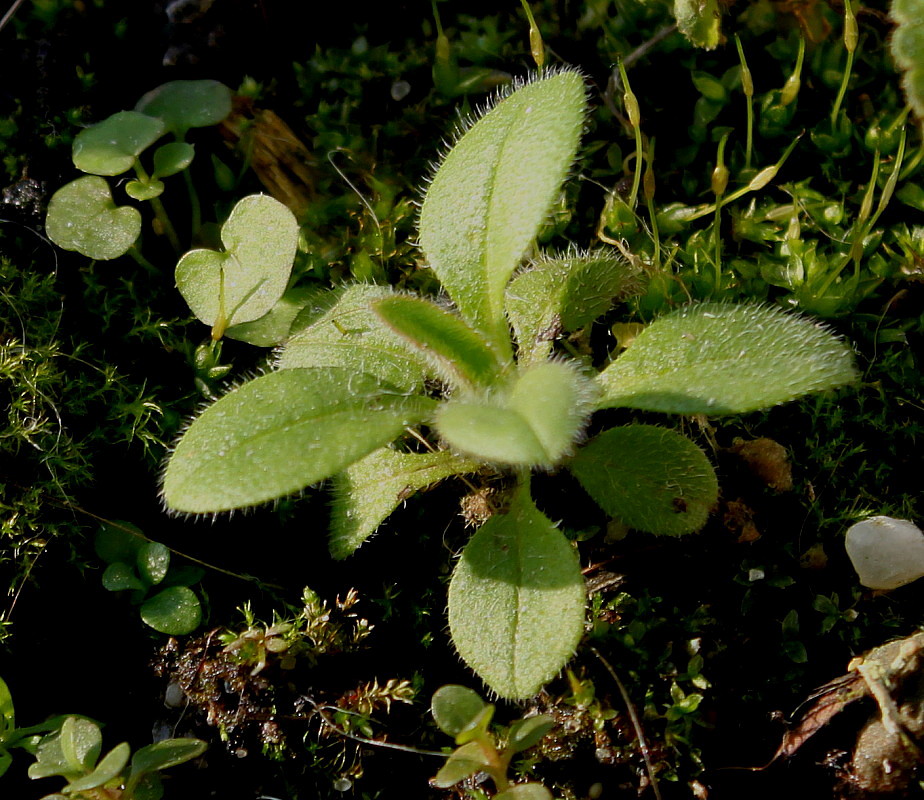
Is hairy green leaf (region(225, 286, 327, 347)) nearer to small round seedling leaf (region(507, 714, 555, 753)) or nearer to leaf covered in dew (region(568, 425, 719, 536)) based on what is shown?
leaf covered in dew (region(568, 425, 719, 536))

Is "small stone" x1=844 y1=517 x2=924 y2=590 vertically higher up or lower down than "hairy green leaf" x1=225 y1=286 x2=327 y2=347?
lower down

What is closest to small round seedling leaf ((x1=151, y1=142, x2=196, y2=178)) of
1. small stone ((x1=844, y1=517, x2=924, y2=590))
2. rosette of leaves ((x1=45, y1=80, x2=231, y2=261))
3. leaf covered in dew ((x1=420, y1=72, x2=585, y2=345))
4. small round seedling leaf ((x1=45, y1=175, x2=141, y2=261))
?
rosette of leaves ((x1=45, y1=80, x2=231, y2=261))

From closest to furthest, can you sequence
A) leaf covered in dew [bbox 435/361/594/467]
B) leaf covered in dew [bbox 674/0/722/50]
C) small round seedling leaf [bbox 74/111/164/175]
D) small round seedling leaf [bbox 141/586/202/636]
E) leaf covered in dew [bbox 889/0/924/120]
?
Result: leaf covered in dew [bbox 435/361/594/467] < leaf covered in dew [bbox 889/0/924/120] < small round seedling leaf [bbox 141/586/202/636] < leaf covered in dew [bbox 674/0/722/50] < small round seedling leaf [bbox 74/111/164/175]

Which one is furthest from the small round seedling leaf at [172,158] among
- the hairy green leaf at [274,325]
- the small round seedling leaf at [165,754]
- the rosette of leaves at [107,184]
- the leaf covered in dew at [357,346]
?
the small round seedling leaf at [165,754]

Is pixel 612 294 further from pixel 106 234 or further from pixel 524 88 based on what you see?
pixel 106 234

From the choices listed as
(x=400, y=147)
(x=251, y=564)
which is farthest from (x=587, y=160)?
(x=251, y=564)

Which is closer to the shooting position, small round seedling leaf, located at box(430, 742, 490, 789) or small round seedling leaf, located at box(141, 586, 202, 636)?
small round seedling leaf, located at box(430, 742, 490, 789)

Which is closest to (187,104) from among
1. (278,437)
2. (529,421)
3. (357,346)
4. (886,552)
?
(357,346)

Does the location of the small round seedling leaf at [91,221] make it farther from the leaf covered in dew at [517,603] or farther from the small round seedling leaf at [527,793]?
the small round seedling leaf at [527,793]
